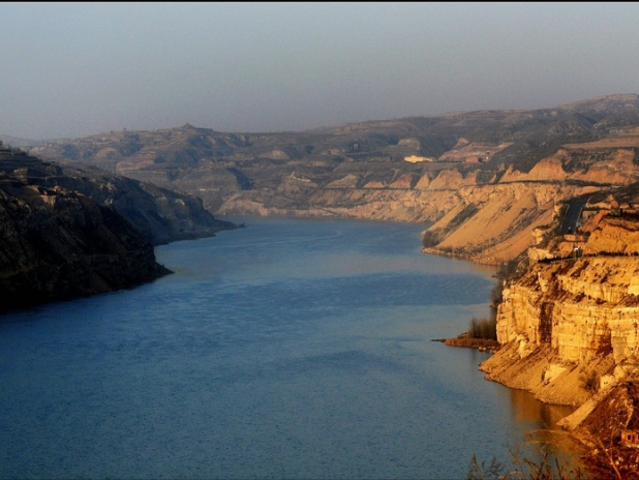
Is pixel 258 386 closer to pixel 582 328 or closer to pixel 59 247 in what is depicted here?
pixel 582 328

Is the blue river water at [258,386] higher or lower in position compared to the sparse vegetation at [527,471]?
lower

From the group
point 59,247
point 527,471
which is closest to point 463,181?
point 59,247

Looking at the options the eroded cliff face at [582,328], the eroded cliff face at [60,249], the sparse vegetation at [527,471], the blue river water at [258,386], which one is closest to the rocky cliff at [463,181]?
the blue river water at [258,386]

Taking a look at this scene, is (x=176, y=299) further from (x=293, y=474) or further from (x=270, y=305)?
(x=293, y=474)

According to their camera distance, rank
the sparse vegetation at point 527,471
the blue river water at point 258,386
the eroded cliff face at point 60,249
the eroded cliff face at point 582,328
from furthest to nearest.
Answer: the eroded cliff face at point 60,249 → the eroded cliff face at point 582,328 → the blue river water at point 258,386 → the sparse vegetation at point 527,471

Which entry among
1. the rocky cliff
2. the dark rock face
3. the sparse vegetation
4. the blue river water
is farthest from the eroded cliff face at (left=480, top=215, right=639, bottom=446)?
the dark rock face

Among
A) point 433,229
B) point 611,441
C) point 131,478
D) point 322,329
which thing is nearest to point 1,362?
point 322,329

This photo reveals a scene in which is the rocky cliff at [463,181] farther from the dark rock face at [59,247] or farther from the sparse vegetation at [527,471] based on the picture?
the sparse vegetation at [527,471]

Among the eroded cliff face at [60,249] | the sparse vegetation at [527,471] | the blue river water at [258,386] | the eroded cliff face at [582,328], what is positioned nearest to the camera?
the sparse vegetation at [527,471]

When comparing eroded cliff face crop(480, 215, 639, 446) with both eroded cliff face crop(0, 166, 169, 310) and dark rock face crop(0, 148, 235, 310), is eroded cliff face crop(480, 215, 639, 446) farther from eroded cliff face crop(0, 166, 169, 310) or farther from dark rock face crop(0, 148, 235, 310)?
dark rock face crop(0, 148, 235, 310)
